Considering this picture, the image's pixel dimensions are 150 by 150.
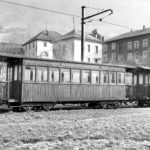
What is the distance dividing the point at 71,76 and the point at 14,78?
11.0 feet

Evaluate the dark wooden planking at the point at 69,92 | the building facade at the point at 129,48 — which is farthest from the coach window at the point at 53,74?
the building facade at the point at 129,48

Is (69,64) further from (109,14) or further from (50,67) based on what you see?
(109,14)

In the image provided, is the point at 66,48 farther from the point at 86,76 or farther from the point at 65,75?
the point at 65,75

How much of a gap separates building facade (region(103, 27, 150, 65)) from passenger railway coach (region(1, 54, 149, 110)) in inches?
1781

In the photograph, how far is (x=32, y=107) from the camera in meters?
15.7

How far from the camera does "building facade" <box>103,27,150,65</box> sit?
2653 inches

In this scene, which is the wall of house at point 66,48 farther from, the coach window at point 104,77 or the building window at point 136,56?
the coach window at point 104,77

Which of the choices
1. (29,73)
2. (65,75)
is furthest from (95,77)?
(29,73)

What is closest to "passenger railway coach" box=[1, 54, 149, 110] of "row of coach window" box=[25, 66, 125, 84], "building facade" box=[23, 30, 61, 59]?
"row of coach window" box=[25, 66, 125, 84]

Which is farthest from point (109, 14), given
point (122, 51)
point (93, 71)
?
point (122, 51)

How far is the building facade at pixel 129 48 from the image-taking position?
6738cm

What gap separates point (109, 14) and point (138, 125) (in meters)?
11.1

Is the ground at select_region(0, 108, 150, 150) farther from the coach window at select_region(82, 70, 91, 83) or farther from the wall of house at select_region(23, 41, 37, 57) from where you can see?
the wall of house at select_region(23, 41, 37, 57)

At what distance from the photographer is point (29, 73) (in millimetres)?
14992
